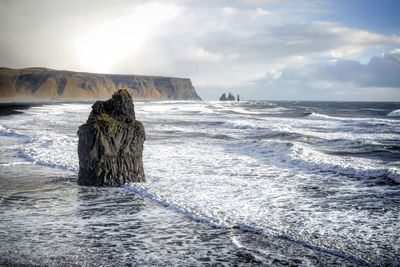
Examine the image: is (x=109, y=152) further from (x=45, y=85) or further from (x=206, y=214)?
(x=45, y=85)

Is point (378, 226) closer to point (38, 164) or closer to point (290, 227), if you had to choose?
point (290, 227)

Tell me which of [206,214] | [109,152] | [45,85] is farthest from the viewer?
[45,85]

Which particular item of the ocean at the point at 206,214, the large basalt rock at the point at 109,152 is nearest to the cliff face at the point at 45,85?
the ocean at the point at 206,214

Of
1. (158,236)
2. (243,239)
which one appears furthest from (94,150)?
(243,239)

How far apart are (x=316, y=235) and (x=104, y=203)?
4.41m

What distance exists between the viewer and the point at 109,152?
32.9 feet

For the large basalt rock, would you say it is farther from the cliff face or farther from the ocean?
the cliff face

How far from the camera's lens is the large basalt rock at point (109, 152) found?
999 centimetres

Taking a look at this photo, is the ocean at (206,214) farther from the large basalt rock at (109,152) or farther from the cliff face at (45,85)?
the cliff face at (45,85)

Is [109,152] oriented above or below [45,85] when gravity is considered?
below

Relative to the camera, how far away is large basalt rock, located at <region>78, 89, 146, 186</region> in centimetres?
999

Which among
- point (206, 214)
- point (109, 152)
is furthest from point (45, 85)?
point (206, 214)

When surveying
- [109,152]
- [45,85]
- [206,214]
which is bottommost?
[206,214]

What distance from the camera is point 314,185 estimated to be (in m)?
10.6
